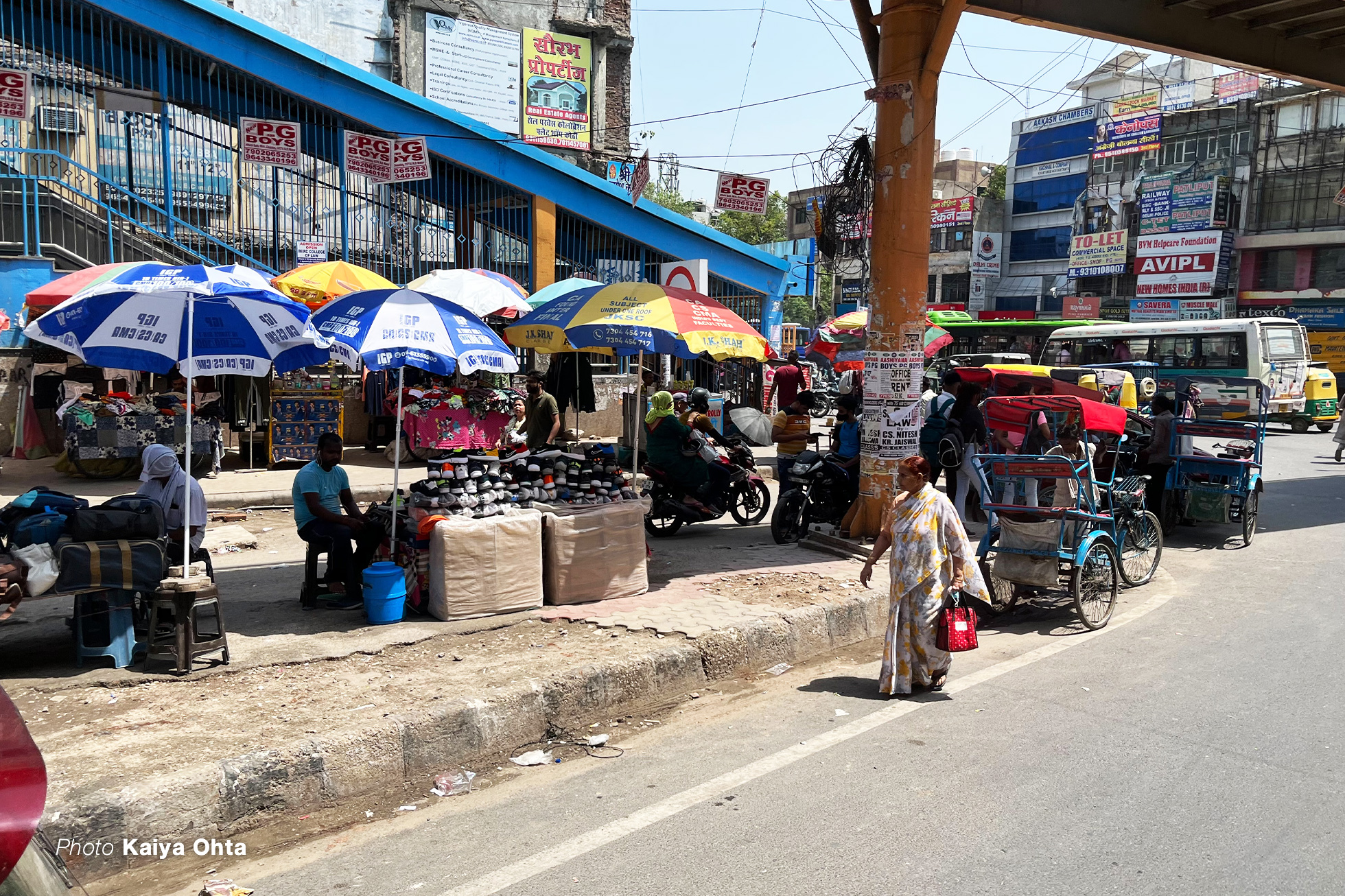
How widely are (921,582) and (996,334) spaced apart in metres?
32.9

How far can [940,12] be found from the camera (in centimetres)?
864

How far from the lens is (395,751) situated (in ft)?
15.5

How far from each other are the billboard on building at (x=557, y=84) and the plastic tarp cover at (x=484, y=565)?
27459mm

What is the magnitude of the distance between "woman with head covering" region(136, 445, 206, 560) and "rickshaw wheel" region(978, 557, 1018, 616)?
19.3ft

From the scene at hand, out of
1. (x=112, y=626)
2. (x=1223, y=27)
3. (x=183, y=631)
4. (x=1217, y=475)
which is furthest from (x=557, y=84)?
(x=183, y=631)

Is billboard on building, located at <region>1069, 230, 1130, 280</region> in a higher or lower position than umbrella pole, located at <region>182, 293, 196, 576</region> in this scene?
higher

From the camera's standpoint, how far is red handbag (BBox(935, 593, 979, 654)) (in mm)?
5598

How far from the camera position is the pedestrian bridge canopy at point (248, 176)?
14109 millimetres

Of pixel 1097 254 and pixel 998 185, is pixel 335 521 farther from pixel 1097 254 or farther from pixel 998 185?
pixel 998 185

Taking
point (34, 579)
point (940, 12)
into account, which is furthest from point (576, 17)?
point (34, 579)

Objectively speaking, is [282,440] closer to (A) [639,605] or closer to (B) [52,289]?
(B) [52,289]

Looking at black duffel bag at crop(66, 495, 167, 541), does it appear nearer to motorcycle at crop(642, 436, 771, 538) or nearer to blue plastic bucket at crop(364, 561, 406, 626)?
blue plastic bucket at crop(364, 561, 406, 626)

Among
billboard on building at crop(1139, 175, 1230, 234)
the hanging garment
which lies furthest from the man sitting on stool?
billboard on building at crop(1139, 175, 1230, 234)

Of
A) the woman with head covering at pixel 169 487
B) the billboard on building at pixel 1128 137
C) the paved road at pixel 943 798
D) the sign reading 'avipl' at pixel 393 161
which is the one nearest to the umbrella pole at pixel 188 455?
the woman with head covering at pixel 169 487
